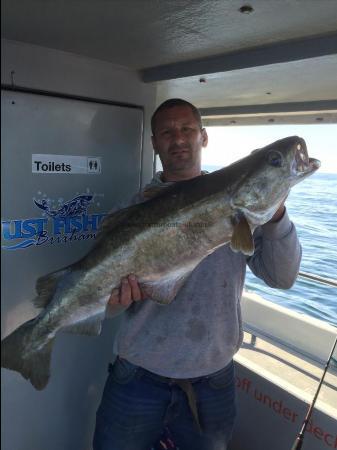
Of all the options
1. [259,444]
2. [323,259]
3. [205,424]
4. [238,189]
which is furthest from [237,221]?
[323,259]

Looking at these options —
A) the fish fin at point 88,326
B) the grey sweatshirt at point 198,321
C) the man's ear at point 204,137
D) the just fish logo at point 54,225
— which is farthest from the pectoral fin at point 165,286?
the man's ear at point 204,137

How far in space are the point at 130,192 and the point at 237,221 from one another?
1.36 metres

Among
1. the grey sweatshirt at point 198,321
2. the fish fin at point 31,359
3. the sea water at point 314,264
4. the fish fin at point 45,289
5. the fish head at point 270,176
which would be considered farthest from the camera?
the sea water at point 314,264

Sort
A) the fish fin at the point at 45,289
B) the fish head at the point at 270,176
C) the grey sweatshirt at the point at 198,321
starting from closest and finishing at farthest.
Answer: the fish head at the point at 270,176 → the fish fin at the point at 45,289 → the grey sweatshirt at the point at 198,321

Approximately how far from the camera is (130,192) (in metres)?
3.22

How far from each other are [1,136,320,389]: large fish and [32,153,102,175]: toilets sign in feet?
2.26

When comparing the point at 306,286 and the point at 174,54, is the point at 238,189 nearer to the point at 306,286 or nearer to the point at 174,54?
the point at 174,54

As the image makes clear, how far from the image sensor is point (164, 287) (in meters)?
2.25

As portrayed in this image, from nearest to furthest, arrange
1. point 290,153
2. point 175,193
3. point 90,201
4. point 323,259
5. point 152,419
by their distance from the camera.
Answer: point 290,153, point 175,193, point 152,419, point 90,201, point 323,259

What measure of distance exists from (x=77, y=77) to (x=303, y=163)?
1.65m

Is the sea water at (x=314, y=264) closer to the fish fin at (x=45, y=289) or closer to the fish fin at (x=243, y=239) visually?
the fish fin at (x=243, y=239)

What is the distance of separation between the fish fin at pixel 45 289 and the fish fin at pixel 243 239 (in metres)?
0.96

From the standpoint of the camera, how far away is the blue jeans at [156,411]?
8.04 feet

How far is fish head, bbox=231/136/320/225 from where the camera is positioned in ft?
6.48
